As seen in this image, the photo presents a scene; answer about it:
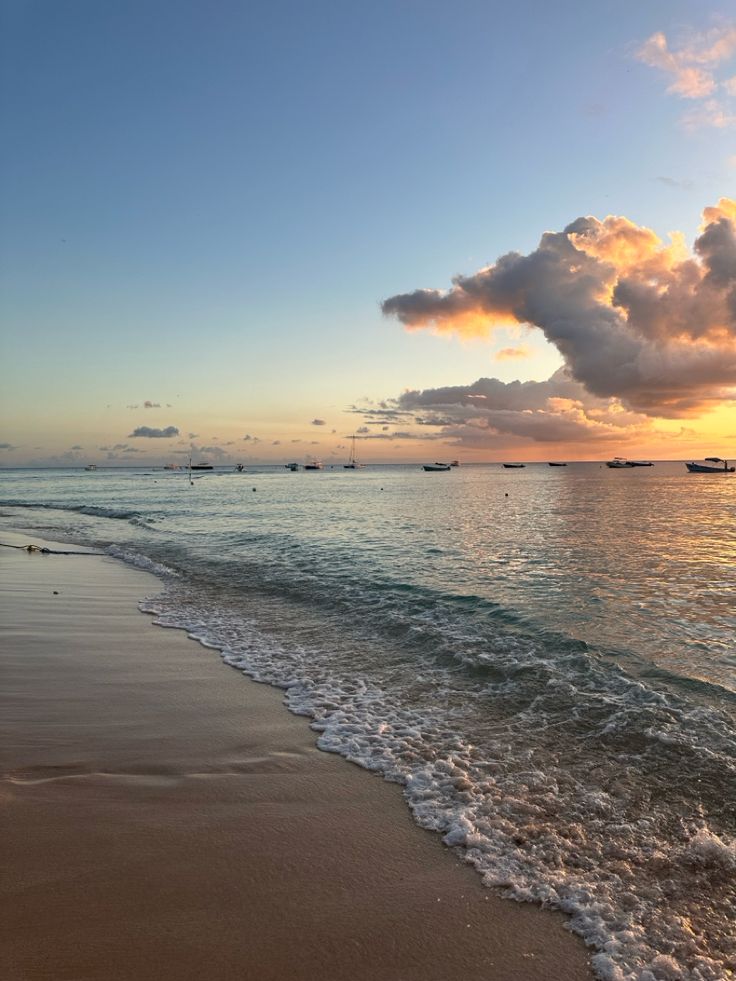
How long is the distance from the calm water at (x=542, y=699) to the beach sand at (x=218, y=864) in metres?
0.45

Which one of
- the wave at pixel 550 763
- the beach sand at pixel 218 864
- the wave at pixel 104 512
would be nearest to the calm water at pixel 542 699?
the wave at pixel 550 763

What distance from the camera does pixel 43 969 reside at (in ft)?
10.8

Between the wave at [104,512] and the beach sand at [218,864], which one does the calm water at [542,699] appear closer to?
the beach sand at [218,864]

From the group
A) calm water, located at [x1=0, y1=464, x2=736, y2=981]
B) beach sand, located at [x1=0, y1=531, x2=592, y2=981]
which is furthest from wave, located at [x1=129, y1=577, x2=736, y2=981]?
beach sand, located at [x1=0, y1=531, x2=592, y2=981]

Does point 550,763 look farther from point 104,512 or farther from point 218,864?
point 104,512

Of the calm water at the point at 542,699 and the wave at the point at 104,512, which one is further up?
the wave at the point at 104,512

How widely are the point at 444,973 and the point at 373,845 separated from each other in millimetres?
1400

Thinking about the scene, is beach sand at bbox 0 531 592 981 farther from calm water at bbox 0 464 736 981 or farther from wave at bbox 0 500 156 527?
wave at bbox 0 500 156 527

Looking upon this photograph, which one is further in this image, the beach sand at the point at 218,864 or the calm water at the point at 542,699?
the calm water at the point at 542,699

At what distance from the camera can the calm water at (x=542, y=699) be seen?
4391 mm

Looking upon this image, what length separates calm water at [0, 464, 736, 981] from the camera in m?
4.39

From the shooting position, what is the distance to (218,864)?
438 cm

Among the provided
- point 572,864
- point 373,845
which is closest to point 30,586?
point 373,845

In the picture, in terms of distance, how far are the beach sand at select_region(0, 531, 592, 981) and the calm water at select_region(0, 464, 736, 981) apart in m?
0.45
